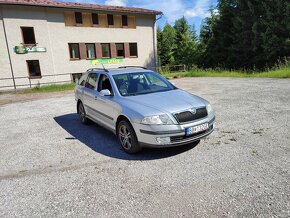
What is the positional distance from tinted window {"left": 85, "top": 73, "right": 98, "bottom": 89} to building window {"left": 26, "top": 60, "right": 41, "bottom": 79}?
17597 mm

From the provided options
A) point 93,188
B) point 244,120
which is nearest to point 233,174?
point 93,188

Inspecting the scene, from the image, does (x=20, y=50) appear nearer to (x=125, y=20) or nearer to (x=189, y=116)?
(x=125, y=20)

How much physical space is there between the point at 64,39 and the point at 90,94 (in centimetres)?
1903

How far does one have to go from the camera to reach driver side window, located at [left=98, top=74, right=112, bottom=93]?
18.5ft

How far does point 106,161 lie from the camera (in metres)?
4.42

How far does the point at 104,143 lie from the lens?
539cm

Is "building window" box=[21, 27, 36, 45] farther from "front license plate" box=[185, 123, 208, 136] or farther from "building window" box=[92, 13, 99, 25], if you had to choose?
"front license plate" box=[185, 123, 208, 136]

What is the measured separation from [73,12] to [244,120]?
2185 cm

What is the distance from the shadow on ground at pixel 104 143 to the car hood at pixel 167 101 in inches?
35.7

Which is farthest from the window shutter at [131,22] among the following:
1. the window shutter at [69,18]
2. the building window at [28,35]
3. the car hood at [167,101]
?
the car hood at [167,101]

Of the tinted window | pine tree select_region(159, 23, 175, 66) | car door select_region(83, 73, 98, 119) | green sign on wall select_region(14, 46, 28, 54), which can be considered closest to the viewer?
car door select_region(83, 73, 98, 119)

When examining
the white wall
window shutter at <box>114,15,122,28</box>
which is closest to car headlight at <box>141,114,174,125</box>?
the white wall

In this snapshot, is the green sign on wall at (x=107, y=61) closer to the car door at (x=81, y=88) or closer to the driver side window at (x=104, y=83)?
the car door at (x=81, y=88)

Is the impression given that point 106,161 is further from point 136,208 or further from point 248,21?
point 248,21
